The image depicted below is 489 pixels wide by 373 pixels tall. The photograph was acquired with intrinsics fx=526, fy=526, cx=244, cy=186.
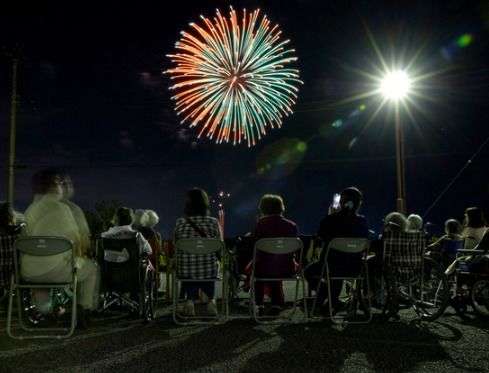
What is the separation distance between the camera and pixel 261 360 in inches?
169

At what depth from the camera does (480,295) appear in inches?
270

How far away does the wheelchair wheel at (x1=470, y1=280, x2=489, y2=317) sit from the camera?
6.80m

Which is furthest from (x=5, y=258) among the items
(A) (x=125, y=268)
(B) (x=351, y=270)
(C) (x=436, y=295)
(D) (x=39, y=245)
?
(C) (x=436, y=295)

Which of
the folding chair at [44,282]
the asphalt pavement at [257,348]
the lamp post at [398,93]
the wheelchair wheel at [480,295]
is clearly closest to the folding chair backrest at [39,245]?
the folding chair at [44,282]

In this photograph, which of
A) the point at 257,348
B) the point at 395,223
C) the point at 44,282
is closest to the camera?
the point at 257,348

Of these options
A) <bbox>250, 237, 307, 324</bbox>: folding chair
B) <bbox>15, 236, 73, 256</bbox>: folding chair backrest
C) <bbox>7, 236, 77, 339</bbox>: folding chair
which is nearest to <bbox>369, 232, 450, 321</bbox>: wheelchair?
<bbox>250, 237, 307, 324</bbox>: folding chair

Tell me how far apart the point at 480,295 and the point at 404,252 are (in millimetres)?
1208

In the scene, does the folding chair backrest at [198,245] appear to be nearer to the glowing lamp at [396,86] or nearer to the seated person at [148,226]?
the seated person at [148,226]

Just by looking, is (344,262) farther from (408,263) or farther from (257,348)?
(257,348)

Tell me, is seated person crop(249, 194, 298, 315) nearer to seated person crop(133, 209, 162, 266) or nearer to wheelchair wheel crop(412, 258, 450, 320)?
wheelchair wheel crop(412, 258, 450, 320)

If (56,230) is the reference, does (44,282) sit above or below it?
below

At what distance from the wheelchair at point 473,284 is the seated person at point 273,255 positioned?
235 centimetres

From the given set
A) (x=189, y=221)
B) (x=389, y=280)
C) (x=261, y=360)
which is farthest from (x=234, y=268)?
(x=261, y=360)

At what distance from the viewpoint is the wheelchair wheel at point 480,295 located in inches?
268
